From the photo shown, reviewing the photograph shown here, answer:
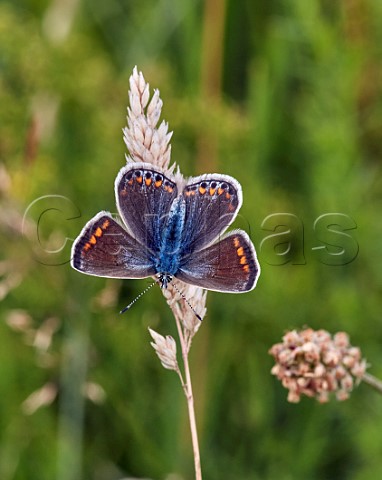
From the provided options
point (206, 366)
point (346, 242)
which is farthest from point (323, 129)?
point (206, 366)

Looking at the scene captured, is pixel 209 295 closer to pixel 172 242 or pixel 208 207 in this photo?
pixel 172 242

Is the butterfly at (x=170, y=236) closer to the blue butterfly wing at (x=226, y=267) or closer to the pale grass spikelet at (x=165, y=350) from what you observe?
the blue butterfly wing at (x=226, y=267)

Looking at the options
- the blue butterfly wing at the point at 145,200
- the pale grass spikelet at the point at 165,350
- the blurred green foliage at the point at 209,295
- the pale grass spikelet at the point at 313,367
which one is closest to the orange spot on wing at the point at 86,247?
the blue butterfly wing at the point at 145,200

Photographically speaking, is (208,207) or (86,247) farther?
(208,207)

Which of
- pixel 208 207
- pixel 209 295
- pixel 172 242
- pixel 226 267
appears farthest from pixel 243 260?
pixel 209 295

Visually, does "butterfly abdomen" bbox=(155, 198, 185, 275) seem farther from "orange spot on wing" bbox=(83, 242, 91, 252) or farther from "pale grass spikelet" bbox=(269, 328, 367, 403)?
"pale grass spikelet" bbox=(269, 328, 367, 403)

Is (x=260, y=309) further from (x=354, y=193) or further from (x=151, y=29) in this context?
(x=151, y=29)

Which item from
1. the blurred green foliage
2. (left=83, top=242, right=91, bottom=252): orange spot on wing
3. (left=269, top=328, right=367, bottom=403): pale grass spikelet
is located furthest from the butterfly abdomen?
the blurred green foliage
